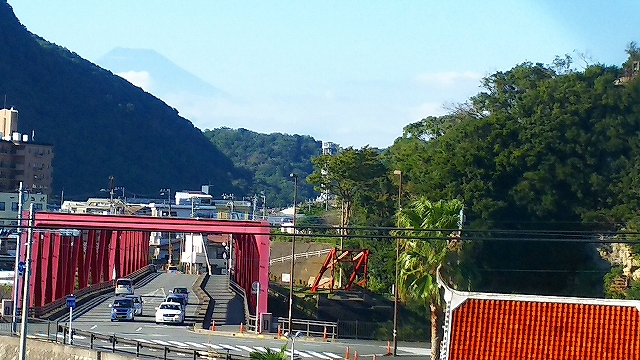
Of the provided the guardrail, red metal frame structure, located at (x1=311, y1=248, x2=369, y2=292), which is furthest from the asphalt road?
red metal frame structure, located at (x1=311, y1=248, x2=369, y2=292)

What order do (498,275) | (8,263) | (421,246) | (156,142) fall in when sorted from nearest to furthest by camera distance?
(421,246), (498,275), (8,263), (156,142)

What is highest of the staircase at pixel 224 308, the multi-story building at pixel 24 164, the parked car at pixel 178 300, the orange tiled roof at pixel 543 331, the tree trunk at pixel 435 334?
the multi-story building at pixel 24 164

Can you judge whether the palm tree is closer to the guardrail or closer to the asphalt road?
the guardrail

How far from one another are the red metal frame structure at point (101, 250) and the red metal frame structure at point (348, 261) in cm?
430

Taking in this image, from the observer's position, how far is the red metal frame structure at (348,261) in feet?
206

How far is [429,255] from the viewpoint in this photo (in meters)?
35.5

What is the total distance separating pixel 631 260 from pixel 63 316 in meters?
29.5

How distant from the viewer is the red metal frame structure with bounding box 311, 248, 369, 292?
206 ft

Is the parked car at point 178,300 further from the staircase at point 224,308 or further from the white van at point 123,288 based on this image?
the white van at point 123,288

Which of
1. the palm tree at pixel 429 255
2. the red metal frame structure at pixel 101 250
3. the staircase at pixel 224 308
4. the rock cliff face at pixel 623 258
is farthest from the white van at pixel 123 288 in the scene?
the palm tree at pixel 429 255

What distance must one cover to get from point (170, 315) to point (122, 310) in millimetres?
2528

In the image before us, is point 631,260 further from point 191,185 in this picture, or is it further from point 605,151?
point 191,185

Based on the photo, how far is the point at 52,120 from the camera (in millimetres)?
160000

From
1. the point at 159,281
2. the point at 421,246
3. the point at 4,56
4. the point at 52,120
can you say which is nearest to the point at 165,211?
the point at 159,281
